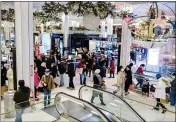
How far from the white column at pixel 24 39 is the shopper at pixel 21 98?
883 mm

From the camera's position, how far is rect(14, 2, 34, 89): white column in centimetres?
615

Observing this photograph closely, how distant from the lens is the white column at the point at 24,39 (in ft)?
20.2

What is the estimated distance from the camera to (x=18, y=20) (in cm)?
617

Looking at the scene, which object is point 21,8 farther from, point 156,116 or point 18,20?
point 156,116

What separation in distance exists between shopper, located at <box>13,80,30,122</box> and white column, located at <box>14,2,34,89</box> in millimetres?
883

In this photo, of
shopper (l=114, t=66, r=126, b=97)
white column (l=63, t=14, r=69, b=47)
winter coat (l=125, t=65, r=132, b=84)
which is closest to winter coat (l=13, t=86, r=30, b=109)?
shopper (l=114, t=66, r=126, b=97)

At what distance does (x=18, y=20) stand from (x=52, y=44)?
12.2 m

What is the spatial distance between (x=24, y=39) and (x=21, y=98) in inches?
71.0

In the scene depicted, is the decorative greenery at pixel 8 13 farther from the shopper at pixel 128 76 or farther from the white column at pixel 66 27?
the shopper at pixel 128 76

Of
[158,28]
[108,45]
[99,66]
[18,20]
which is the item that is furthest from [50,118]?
[108,45]

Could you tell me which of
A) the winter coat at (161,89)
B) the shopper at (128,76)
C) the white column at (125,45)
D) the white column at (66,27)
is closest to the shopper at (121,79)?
the shopper at (128,76)

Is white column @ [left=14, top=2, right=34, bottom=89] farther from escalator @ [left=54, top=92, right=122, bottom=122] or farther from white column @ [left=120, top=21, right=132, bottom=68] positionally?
white column @ [left=120, top=21, right=132, bottom=68]

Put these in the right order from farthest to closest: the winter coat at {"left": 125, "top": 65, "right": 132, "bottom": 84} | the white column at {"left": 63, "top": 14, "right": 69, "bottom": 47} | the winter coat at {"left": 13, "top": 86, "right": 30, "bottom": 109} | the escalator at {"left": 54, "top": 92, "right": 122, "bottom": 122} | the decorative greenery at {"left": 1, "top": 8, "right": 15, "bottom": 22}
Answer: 1. the white column at {"left": 63, "top": 14, "right": 69, "bottom": 47}
2. the decorative greenery at {"left": 1, "top": 8, "right": 15, "bottom": 22}
3. the winter coat at {"left": 125, "top": 65, "right": 132, "bottom": 84}
4. the escalator at {"left": 54, "top": 92, "right": 122, "bottom": 122}
5. the winter coat at {"left": 13, "top": 86, "right": 30, "bottom": 109}

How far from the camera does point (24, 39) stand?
6.32 meters
